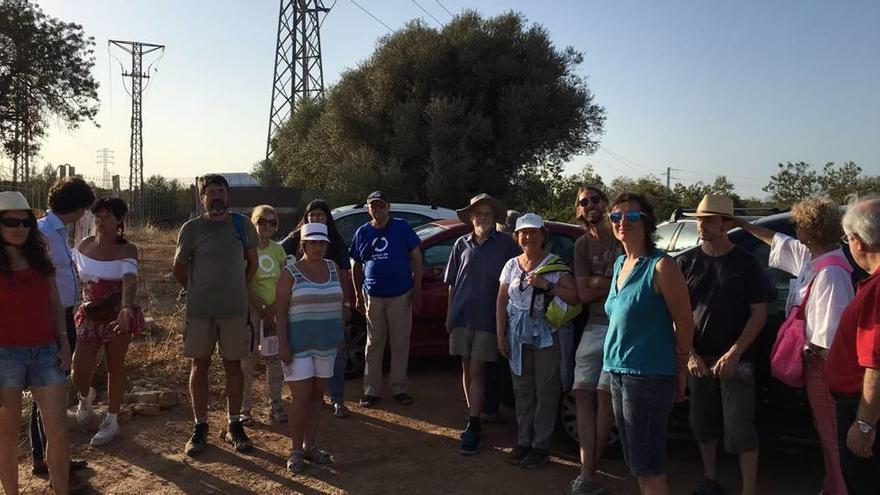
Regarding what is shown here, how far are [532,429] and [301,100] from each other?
25680mm

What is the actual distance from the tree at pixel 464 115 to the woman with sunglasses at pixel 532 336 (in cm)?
1400

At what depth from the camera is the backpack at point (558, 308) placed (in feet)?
14.4

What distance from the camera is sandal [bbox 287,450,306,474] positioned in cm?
451

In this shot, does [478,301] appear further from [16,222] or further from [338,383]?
[16,222]

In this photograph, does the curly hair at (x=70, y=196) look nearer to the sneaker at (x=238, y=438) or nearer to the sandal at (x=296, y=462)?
the sneaker at (x=238, y=438)

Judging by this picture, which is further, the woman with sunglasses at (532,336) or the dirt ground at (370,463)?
the woman with sunglasses at (532,336)

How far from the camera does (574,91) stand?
1900 centimetres

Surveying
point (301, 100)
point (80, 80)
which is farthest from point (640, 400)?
point (301, 100)

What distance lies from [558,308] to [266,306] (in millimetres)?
2372

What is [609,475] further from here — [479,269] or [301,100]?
[301,100]

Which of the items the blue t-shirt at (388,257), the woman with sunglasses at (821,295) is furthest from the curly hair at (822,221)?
the blue t-shirt at (388,257)

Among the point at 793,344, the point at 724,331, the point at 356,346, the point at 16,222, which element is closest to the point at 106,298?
the point at 16,222

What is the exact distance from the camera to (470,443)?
4.89 metres

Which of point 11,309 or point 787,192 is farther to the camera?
point 787,192
